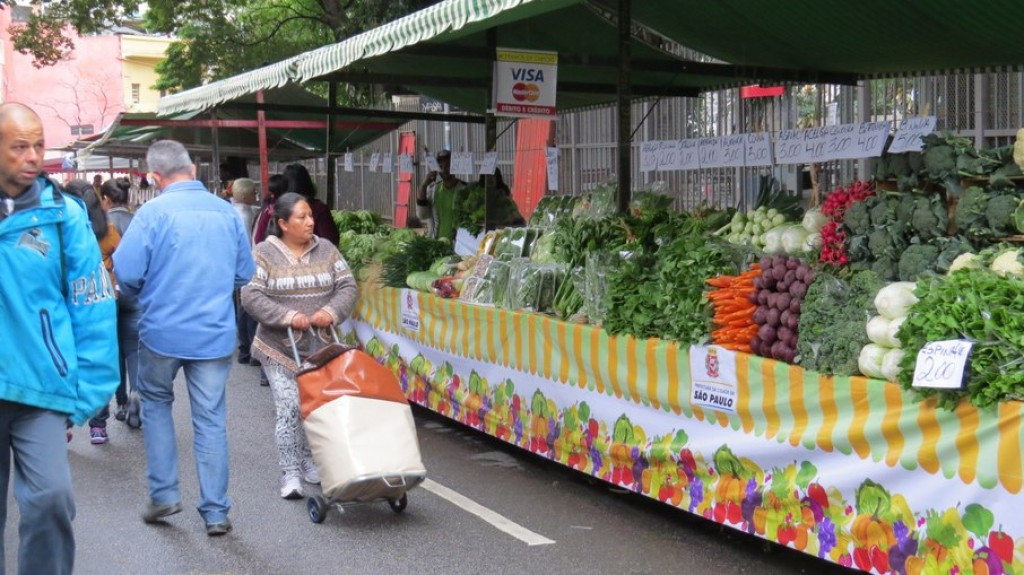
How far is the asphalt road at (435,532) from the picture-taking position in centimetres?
559

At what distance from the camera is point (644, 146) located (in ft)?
30.0

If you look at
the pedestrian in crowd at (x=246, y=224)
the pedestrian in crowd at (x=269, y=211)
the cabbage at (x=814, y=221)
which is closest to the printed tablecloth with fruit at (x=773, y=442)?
the cabbage at (x=814, y=221)

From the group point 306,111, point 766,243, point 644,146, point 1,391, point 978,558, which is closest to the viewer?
point 1,391

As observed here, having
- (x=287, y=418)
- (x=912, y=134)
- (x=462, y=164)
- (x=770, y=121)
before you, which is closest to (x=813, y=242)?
(x=912, y=134)

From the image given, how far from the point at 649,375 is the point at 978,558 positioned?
2247mm

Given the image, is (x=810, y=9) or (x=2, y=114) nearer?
(x=2, y=114)

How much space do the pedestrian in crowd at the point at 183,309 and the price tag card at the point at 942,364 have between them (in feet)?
11.6

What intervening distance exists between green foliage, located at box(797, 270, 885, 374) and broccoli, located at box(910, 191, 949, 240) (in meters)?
0.30

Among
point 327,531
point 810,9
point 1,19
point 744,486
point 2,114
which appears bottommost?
point 327,531

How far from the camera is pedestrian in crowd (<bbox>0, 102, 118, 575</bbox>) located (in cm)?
386

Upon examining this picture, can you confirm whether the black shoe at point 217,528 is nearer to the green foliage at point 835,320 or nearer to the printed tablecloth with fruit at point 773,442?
the printed tablecloth with fruit at point 773,442

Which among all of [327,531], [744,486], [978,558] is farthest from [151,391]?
[978,558]

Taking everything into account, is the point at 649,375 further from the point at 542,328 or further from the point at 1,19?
the point at 1,19

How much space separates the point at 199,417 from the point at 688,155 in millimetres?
4220
